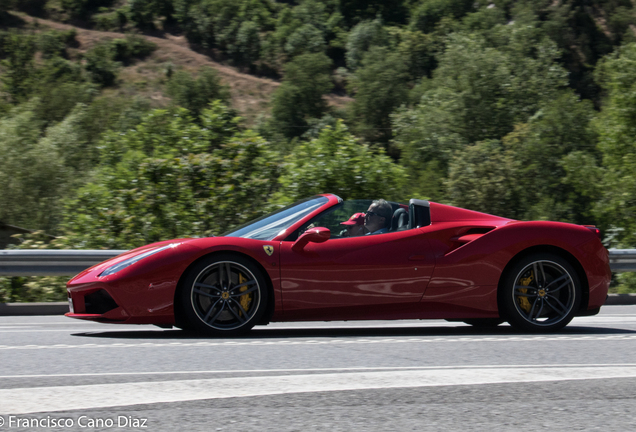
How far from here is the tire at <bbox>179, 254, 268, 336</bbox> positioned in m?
5.61

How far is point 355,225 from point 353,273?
43 centimetres

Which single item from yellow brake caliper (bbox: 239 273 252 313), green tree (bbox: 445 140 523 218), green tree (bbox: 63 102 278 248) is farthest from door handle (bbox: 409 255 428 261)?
green tree (bbox: 445 140 523 218)

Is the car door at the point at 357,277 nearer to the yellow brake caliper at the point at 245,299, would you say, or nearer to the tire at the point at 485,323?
the yellow brake caliper at the point at 245,299

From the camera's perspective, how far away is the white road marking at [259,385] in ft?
11.4

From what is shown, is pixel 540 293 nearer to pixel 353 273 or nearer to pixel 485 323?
pixel 485 323

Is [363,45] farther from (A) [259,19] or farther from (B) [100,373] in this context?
(B) [100,373]

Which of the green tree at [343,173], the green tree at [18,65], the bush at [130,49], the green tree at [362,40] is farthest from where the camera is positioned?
→ the bush at [130,49]

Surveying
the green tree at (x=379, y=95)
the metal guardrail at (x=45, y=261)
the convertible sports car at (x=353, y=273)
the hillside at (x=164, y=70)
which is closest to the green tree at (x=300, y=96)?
the hillside at (x=164, y=70)

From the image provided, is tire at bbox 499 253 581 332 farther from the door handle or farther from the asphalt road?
the door handle

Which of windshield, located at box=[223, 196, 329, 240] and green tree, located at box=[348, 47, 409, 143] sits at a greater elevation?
green tree, located at box=[348, 47, 409, 143]

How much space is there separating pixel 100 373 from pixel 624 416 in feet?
8.64

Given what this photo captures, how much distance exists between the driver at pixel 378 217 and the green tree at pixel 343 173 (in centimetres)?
935

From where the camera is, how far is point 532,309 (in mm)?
6250

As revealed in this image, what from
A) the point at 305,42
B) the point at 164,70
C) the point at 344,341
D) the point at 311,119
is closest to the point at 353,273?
the point at 344,341
